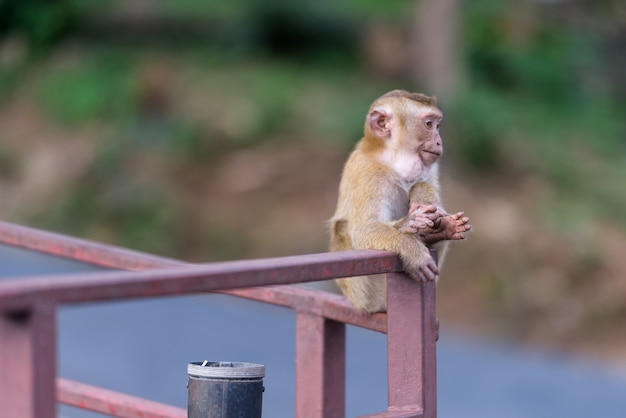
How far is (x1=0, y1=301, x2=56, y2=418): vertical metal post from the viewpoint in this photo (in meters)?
2.15

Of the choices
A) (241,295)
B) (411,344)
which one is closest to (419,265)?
(411,344)

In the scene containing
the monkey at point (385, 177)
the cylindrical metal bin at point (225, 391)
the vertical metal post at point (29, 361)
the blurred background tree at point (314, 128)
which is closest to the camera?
the vertical metal post at point (29, 361)

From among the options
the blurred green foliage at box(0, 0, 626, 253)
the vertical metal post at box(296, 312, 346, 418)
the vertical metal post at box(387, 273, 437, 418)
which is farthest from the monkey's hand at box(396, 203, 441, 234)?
the blurred green foliage at box(0, 0, 626, 253)

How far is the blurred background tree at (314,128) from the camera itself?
36.2 feet

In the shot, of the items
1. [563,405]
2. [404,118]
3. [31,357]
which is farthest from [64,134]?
[31,357]

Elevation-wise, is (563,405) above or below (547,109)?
below

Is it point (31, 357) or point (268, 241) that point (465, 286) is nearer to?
point (268, 241)

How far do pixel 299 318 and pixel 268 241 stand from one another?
800 cm

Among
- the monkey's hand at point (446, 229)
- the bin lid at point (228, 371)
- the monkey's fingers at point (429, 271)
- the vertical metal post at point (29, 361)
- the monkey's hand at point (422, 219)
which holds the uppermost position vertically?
the monkey's hand at point (422, 219)

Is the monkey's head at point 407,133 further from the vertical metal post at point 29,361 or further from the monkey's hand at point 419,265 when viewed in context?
the vertical metal post at point 29,361

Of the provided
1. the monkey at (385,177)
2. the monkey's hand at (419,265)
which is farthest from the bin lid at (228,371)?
the monkey at (385,177)

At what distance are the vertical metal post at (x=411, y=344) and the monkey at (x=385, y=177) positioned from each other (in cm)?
70

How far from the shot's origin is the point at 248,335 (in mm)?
9719

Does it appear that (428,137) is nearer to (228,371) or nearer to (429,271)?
(429,271)
